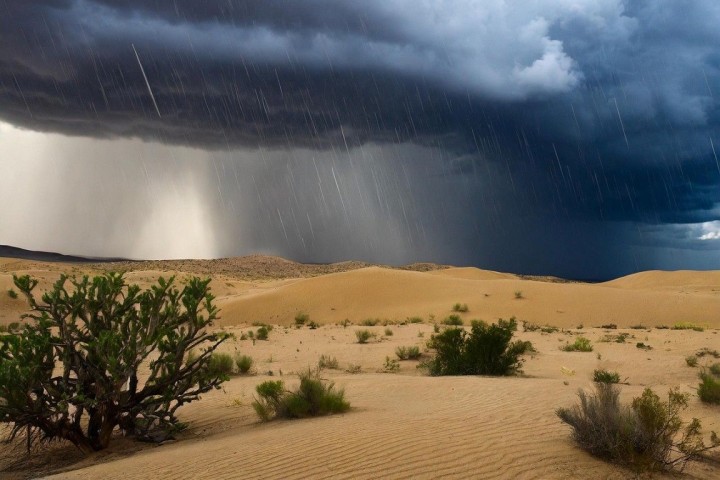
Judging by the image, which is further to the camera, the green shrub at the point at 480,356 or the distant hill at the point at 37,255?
the distant hill at the point at 37,255

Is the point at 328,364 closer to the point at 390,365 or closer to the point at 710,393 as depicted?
the point at 390,365

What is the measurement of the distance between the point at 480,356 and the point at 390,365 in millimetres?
3068

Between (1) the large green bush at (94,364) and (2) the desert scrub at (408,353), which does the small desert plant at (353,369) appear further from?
(1) the large green bush at (94,364)

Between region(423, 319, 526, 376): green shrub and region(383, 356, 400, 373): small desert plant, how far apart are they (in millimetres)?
1051

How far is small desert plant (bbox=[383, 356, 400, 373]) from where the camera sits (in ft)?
52.4

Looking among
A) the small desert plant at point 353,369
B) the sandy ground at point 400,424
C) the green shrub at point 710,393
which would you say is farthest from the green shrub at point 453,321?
the green shrub at point 710,393

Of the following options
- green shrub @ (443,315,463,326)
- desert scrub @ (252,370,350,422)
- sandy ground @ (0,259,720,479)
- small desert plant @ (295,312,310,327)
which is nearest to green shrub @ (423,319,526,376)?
sandy ground @ (0,259,720,479)

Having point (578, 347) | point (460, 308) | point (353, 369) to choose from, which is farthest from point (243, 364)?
point (460, 308)

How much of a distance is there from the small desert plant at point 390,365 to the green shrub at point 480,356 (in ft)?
3.45

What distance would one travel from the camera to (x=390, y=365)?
1661 centimetres

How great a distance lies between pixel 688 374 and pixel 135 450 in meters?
13.4

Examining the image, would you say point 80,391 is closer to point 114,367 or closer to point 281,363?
point 114,367

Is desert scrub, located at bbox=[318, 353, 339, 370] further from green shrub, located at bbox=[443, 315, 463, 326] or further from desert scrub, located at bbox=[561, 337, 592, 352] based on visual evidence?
green shrub, located at bbox=[443, 315, 463, 326]

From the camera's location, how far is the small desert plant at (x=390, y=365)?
16.0m
